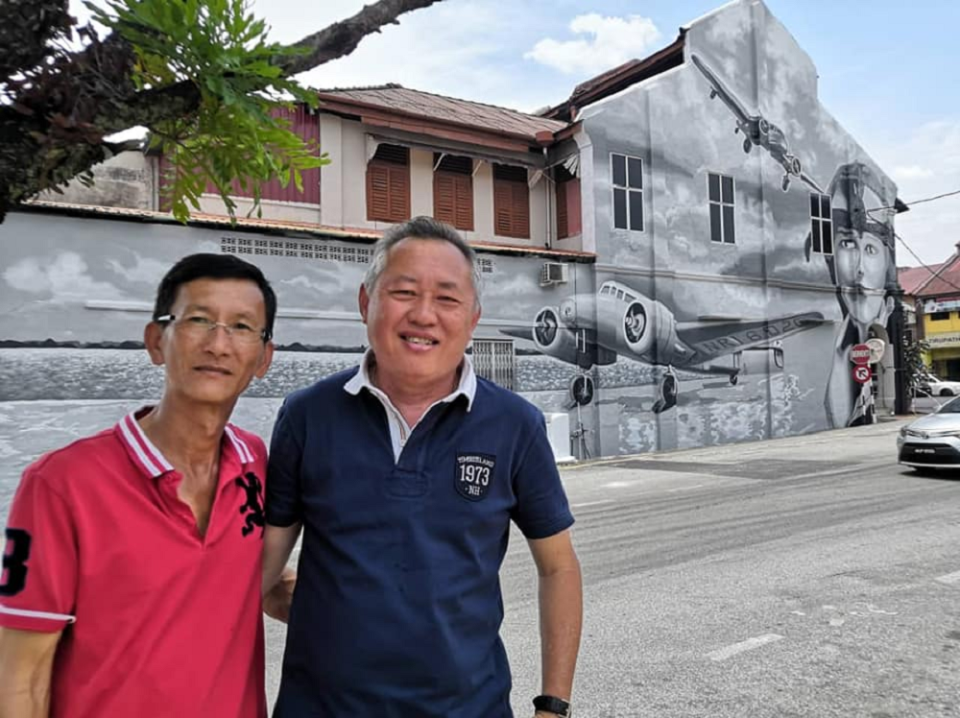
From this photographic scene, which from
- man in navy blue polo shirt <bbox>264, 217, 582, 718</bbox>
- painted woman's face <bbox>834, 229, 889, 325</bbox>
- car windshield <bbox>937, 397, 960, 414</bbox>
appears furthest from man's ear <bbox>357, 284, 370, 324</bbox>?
painted woman's face <bbox>834, 229, 889, 325</bbox>

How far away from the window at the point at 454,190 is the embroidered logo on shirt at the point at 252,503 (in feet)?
49.1

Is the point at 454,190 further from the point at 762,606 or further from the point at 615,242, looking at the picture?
the point at 762,606

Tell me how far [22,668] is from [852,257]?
25954 millimetres

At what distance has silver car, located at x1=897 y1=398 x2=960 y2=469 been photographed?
11438mm

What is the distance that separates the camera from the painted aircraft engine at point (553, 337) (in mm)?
16844

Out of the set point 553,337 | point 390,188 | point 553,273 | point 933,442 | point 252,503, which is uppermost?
point 390,188

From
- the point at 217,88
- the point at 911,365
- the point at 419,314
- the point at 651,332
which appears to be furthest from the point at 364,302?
the point at 911,365

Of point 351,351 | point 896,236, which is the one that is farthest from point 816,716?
point 896,236

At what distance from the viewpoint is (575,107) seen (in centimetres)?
2112

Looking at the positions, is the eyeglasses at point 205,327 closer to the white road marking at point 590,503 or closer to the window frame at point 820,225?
the white road marking at point 590,503

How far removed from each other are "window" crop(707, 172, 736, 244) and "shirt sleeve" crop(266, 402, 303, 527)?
767 inches

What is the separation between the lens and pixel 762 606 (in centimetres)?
548

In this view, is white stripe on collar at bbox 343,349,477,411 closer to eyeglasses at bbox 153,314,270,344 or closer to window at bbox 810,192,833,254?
eyeglasses at bbox 153,314,270,344

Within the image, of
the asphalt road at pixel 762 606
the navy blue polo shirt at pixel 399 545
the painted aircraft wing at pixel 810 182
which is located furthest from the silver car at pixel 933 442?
the navy blue polo shirt at pixel 399 545
